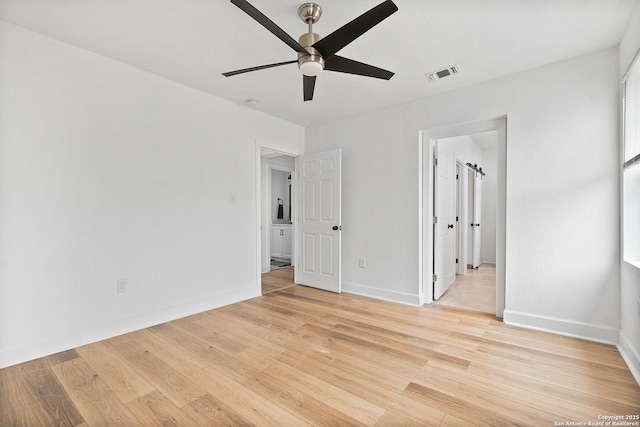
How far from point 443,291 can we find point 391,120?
2422mm

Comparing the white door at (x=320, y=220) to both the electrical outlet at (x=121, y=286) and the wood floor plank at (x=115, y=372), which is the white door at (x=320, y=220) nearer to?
the electrical outlet at (x=121, y=286)

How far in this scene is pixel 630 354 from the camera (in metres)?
2.15

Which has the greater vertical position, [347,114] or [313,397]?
[347,114]

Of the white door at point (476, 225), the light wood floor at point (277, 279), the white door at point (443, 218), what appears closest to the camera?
the white door at point (443, 218)

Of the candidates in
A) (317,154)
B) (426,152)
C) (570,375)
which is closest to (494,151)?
(426,152)

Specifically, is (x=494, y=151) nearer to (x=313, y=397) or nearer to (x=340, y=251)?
(x=340, y=251)

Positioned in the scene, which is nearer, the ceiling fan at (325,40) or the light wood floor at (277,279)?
the ceiling fan at (325,40)

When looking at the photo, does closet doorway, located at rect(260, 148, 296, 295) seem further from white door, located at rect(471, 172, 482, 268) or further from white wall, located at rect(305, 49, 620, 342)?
white door, located at rect(471, 172, 482, 268)

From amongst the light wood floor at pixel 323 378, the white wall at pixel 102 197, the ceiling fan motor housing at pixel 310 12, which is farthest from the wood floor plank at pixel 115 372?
the ceiling fan motor housing at pixel 310 12

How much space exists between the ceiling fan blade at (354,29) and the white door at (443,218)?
2405 millimetres

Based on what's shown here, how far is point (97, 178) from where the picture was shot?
8.63 feet

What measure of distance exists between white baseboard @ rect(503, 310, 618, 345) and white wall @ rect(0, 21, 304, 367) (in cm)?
311

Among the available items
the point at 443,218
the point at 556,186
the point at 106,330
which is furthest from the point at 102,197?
the point at 556,186

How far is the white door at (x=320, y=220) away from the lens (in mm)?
4219
